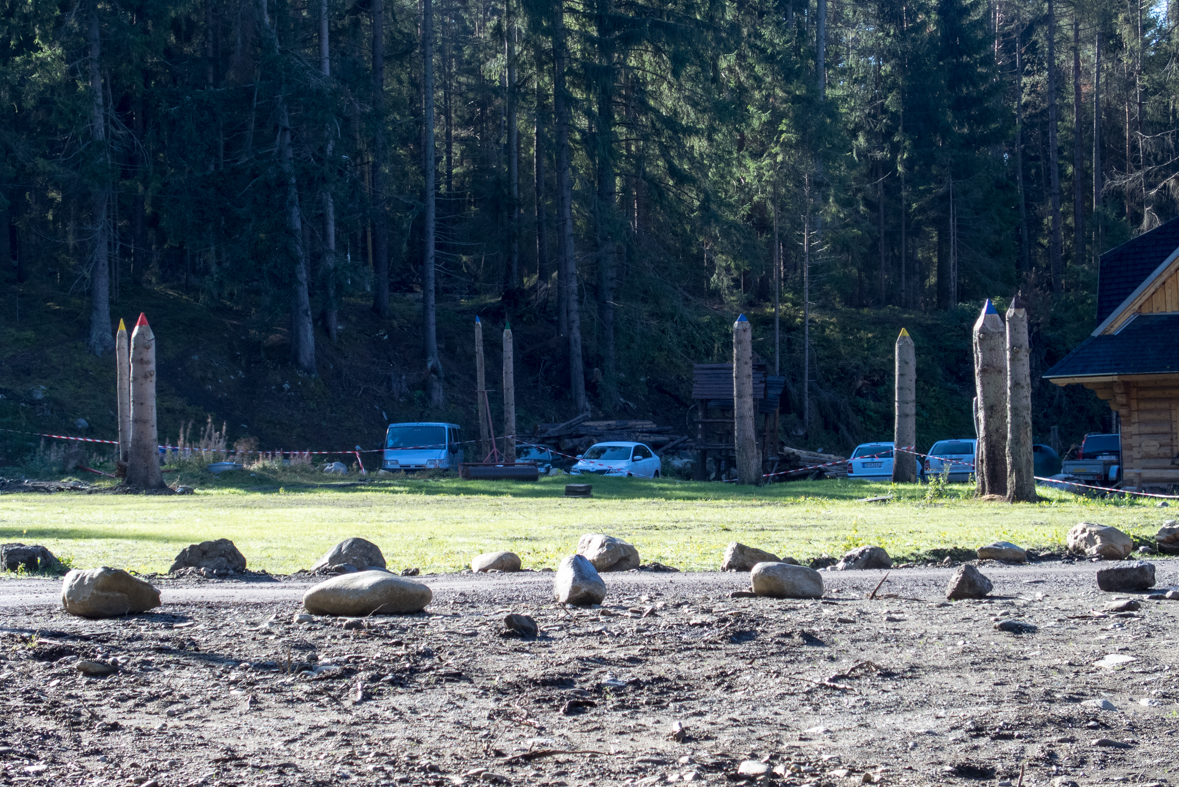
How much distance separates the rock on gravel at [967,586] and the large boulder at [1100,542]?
11.9ft

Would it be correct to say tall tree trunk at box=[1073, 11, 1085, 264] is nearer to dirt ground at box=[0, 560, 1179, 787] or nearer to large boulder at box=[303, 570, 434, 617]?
dirt ground at box=[0, 560, 1179, 787]

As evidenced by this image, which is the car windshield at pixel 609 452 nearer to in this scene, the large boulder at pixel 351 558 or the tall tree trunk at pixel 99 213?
the tall tree trunk at pixel 99 213

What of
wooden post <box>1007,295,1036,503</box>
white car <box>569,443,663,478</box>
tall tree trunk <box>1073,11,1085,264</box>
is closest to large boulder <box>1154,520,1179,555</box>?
wooden post <box>1007,295,1036,503</box>

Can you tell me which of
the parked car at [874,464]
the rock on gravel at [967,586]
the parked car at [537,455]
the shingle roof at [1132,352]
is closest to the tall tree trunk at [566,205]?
the parked car at [537,455]

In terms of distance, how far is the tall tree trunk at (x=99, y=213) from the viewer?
122ft

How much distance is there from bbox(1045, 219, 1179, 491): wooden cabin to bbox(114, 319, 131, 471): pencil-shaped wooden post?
20.6m

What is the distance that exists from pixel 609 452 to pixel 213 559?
25.8 m

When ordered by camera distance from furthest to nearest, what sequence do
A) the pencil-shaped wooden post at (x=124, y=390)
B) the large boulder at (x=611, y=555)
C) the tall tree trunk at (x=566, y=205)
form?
the tall tree trunk at (x=566, y=205) → the pencil-shaped wooden post at (x=124, y=390) → the large boulder at (x=611, y=555)

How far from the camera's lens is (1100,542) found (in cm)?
1175

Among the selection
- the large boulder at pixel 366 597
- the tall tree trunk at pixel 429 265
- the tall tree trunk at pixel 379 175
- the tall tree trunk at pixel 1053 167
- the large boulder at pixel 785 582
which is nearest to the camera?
the large boulder at pixel 366 597

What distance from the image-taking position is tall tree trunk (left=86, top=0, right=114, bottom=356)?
37194 mm

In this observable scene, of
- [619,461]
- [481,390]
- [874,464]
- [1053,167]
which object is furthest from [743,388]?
[1053,167]

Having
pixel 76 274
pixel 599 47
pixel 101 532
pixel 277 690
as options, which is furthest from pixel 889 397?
pixel 277 690

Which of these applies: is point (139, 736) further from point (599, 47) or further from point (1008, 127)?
point (1008, 127)
